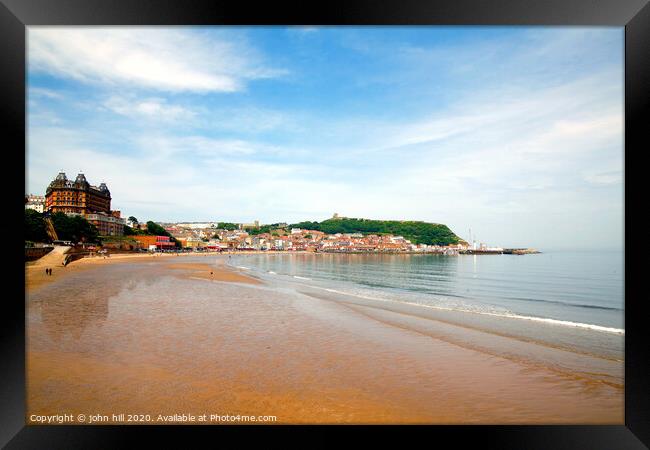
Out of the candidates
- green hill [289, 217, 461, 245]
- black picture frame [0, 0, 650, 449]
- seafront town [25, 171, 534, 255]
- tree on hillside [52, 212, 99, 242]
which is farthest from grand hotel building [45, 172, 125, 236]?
green hill [289, 217, 461, 245]

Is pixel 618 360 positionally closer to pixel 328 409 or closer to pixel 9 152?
pixel 328 409

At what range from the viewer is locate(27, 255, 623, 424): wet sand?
2.78 m

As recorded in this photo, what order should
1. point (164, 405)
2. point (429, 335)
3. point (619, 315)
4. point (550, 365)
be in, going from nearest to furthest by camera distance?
point (164, 405) → point (550, 365) → point (429, 335) → point (619, 315)

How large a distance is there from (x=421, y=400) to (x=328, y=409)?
83 centimetres

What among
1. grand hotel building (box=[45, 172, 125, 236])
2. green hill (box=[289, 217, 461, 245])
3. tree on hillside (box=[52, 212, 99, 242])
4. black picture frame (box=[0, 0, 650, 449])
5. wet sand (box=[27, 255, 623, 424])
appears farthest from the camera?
green hill (box=[289, 217, 461, 245])

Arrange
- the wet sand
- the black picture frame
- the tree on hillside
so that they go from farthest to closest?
the tree on hillside
the wet sand
the black picture frame

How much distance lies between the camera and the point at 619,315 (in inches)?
310

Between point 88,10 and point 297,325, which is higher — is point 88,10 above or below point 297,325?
above

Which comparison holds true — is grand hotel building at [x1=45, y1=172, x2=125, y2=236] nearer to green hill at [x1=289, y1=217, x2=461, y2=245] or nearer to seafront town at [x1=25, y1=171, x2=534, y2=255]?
seafront town at [x1=25, y1=171, x2=534, y2=255]

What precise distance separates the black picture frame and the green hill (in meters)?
72.6

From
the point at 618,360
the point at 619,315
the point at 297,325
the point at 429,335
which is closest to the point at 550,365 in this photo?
the point at 618,360

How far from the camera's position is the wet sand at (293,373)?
2783mm

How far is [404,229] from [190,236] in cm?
4628

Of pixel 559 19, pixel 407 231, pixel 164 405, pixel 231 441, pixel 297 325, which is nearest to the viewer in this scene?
pixel 231 441
